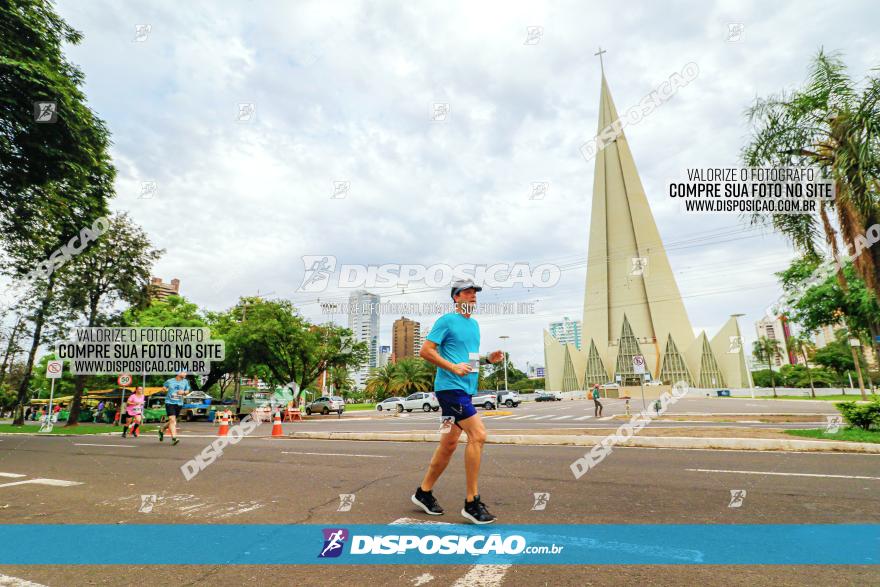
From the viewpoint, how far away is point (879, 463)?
6840mm

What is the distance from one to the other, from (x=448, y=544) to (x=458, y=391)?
1157 mm

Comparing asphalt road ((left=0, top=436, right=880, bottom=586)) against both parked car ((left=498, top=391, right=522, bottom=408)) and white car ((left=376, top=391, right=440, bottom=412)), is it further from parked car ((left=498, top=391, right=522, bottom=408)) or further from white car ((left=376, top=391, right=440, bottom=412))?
parked car ((left=498, top=391, right=522, bottom=408))

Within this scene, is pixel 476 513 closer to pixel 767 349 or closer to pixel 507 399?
pixel 507 399

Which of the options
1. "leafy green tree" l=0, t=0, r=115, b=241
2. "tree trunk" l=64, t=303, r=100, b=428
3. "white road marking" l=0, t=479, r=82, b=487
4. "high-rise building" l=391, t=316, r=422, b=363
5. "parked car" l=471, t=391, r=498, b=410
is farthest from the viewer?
"high-rise building" l=391, t=316, r=422, b=363

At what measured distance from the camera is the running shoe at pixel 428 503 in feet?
13.2

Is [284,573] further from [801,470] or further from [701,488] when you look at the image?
[801,470]

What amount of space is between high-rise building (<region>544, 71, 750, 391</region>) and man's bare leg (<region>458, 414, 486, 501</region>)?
83783mm

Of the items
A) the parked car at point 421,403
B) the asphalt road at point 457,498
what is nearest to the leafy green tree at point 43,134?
the asphalt road at point 457,498

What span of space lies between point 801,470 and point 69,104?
17.0 metres

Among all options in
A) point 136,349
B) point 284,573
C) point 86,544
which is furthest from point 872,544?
point 136,349

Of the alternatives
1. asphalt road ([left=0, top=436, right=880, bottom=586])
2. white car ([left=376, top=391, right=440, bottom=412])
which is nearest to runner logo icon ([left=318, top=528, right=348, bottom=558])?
asphalt road ([left=0, top=436, right=880, bottom=586])

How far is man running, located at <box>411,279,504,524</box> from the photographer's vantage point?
3.77 meters

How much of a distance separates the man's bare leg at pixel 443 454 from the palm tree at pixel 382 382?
61.9 metres

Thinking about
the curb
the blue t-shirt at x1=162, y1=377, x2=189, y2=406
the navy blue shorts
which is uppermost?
the blue t-shirt at x1=162, y1=377, x2=189, y2=406
